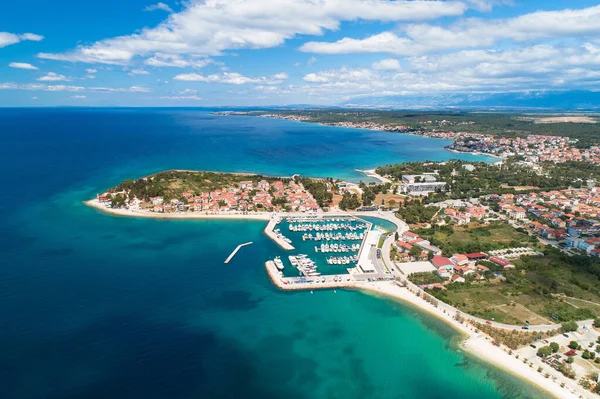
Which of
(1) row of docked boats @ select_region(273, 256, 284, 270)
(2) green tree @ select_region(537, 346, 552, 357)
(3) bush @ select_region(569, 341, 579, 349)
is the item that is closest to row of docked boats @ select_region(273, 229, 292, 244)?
(1) row of docked boats @ select_region(273, 256, 284, 270)

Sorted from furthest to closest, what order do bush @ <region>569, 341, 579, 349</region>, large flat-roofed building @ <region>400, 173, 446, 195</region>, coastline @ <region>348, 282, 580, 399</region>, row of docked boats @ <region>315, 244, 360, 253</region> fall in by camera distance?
large flat-roofed building @ <region>400, 173, 446, 195</region> → row of docked boats @ <region>315, 244, 360, 253</region> → bush @ <region>569, 341, 579, 349</region> → coastline @ <region>348, 282, 580, 399</region>

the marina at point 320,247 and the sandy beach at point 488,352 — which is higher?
the marina at point 320,247

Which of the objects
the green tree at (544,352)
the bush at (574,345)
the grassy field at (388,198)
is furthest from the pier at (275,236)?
the bush at (574,345)

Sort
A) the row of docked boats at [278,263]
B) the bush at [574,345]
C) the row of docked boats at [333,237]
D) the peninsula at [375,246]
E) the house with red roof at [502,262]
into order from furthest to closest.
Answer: the row of docked boats at [333,237] < the house with red roof at [502,262] < the row of docked boats at [278,263] < the peninsula at [375,246] < the bush at [574,345]

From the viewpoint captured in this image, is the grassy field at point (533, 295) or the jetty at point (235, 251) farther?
the jetty at point (235, 251)

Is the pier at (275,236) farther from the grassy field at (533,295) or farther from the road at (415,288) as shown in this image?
the grassy field at (533,295)

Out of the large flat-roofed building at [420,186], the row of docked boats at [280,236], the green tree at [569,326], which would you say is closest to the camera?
the green tree at [569,326]

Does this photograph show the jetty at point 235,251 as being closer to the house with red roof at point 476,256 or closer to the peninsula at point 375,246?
the peninsula at point 375,246

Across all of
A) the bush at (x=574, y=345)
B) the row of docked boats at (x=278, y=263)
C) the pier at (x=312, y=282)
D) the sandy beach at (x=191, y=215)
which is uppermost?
the sandy beach at (x=191, y=215)

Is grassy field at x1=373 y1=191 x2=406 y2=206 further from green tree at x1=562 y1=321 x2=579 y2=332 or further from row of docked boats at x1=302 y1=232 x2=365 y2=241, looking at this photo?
green tree at x1=562 y1=321 x2=579 y2=332
